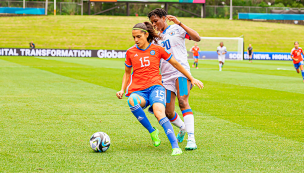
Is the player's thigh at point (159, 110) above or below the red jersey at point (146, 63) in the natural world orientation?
below

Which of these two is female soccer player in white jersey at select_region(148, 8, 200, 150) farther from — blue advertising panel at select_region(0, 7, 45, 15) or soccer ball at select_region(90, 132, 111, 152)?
blue advertising panel at select_region(0, 7, 45, 15)

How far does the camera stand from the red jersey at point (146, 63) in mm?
5602

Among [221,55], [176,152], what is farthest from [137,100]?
[221,55]

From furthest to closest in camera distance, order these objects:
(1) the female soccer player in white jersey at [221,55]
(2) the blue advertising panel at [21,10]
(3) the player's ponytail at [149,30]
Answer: (2) the blue advertising panel at [21,10] → (1) the female soccer player in white jersey at [221,55] → (3) the player's ponytail at [149,30]

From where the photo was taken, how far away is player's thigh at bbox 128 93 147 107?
534cm

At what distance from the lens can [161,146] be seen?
5781 mm

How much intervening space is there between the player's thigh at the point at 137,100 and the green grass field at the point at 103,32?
4122cm

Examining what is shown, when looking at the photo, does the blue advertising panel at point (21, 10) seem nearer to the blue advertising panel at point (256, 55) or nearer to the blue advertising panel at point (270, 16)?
the blue advertising panel at point (256, 55)

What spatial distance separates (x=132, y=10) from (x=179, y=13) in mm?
8935

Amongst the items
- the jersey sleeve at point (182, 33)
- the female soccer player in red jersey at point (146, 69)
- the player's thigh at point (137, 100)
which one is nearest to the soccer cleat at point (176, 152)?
the female soccer player in red jersey at point (146, 69)

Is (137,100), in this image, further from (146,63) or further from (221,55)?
(221,55)

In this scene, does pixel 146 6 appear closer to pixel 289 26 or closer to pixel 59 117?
pixel 289 26

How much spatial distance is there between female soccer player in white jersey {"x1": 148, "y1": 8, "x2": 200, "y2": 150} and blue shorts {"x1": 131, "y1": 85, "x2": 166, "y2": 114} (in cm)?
40

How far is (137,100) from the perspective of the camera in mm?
5371
